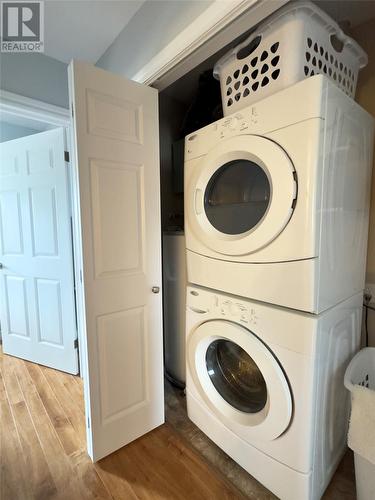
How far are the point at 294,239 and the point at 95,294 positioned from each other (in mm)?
932

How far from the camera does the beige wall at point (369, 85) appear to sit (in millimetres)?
1292

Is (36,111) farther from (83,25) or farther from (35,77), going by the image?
(83,25)

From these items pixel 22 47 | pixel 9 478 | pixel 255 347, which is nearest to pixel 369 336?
pixel 255 347

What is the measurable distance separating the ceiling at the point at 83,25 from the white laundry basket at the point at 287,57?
722 mm

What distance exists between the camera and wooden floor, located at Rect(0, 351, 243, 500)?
3.71 feet

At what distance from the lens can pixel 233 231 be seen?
3.66 ft

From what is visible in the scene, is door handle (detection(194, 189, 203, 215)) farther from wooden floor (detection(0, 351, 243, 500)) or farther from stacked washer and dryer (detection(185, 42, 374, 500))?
wooden floor (detection(0, 351, 243, 500))

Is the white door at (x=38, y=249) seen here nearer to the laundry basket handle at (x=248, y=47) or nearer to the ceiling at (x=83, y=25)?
the ceiling at (x=83, y=25)

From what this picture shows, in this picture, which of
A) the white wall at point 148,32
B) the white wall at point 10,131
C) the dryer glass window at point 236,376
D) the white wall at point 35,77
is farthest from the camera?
the white wall at point 10,131

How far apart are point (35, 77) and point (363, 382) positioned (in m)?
2.62

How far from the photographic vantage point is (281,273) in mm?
952

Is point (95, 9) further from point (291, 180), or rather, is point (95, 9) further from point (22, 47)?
point (291, 180)

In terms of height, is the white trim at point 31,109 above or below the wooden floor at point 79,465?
above

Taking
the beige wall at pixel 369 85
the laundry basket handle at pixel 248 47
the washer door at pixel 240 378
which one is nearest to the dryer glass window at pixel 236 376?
the washer door at pixel 240 378
